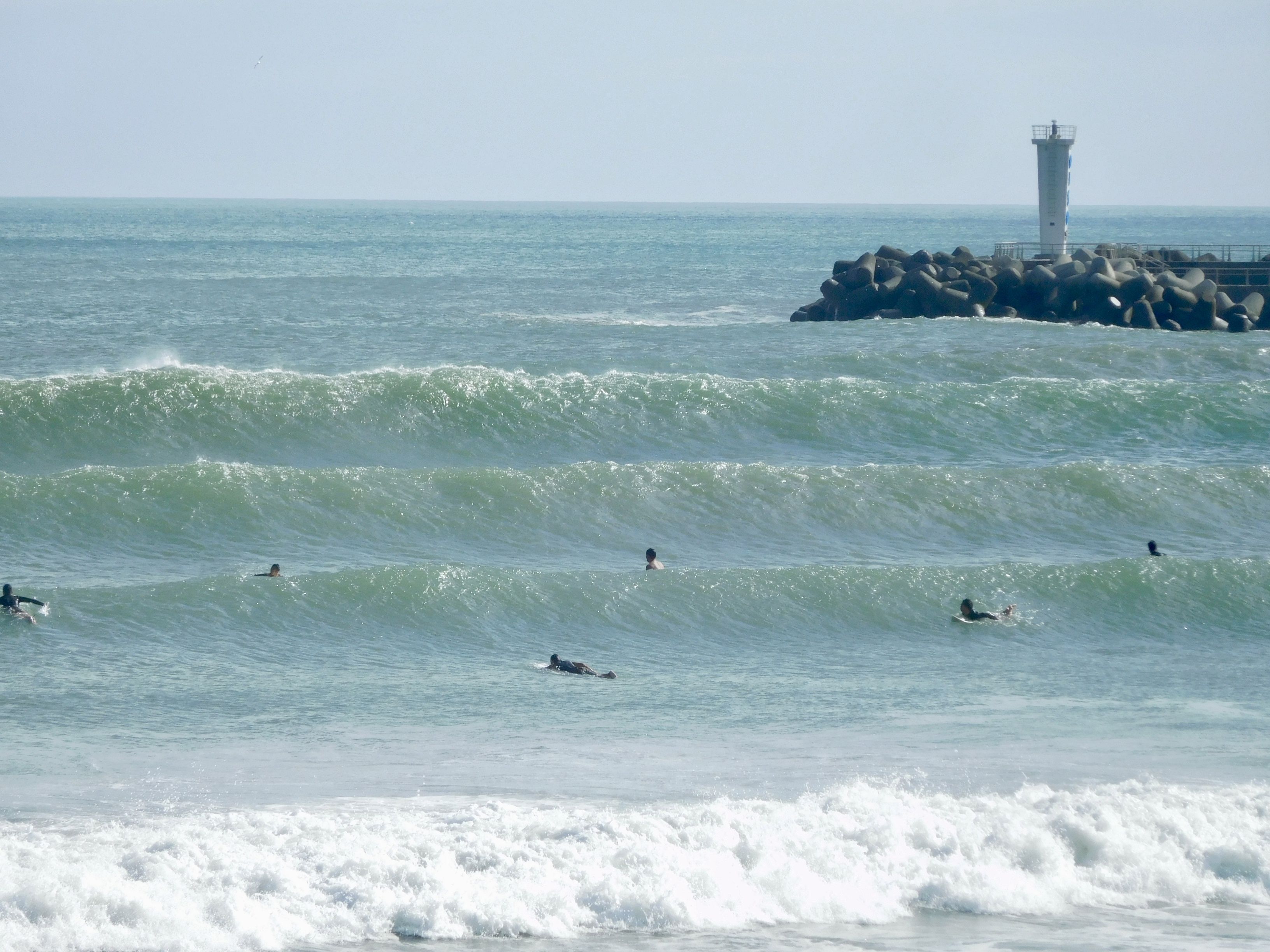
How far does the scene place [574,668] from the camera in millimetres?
15156

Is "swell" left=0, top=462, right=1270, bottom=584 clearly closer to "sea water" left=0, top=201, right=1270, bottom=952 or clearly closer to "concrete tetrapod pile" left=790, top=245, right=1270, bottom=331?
"sea water" left=0, top=201, right=1270, bottom=952

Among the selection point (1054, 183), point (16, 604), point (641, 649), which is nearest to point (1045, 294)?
point (1054, 183)

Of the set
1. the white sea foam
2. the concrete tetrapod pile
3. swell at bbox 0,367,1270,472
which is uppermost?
the concrete tetrapod pile

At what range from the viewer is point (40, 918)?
31.6 feet

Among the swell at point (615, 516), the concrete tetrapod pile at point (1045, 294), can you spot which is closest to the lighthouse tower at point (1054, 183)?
the concrete tetrapod pile at point (1045, 294)

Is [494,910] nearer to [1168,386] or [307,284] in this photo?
[1168,386]

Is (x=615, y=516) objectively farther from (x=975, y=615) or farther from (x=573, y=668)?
(x=573, y=668)

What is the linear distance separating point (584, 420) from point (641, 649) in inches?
425

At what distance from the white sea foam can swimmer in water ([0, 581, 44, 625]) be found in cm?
579

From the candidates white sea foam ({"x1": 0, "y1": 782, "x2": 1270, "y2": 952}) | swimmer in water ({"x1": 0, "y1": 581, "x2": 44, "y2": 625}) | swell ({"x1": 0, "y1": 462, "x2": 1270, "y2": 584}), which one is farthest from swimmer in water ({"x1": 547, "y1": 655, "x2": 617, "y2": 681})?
swimmer in water ({"x1": 0, "y1": 581, "x2": 44, "y2": 625})

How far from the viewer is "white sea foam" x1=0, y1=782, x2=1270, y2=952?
986 centimetres

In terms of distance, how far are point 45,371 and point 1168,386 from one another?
22939 mm

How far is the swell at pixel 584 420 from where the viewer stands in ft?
82.0

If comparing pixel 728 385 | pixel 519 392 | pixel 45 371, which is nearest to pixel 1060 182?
pixel 728 385
